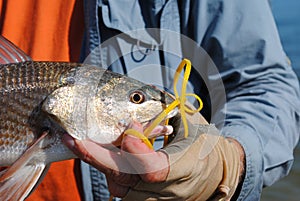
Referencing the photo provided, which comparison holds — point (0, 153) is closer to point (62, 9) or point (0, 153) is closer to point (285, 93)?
point (62, 9)

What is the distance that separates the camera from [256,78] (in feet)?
8.65

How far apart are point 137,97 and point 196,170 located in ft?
1.03

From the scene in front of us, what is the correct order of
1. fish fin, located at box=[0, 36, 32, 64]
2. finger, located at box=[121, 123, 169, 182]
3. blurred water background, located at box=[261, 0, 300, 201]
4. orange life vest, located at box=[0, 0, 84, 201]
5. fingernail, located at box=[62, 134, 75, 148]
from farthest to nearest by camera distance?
blurred water background, located at box=[261, 0, 300, 201], orange life vest, located at box=[0, 0, 84, 201], fish fin, located at box=[0, 36, 32, 64], fingernail, located at box=[62, 134, 75, 148], finger, located at box=[121, 123, 169, 182]

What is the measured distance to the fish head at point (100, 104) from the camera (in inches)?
81.6

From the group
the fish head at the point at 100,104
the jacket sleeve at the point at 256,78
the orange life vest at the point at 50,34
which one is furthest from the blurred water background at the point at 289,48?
the fish head at the point at 100,104

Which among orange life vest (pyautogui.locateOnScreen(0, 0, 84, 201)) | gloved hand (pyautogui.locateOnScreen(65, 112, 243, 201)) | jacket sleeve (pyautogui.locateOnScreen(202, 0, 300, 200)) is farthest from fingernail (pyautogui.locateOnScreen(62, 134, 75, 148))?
jacket sleeve (pyautogui.locateOnScreen(202, 0, 300, 200))

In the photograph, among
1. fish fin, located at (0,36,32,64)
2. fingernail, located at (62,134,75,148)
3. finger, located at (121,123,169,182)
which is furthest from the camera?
fish fin, located at (0,36,32,64)

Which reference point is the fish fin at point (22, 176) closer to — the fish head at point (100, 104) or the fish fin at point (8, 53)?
the fish head at point (100, 104)

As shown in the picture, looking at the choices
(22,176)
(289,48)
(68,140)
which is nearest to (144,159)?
(68,140)

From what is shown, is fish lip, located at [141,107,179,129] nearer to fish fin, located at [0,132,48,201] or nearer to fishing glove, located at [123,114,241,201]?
fishing glove, located at [123,114,241,201]

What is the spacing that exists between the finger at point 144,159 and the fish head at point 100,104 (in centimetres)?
9

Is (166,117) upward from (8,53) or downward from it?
downward

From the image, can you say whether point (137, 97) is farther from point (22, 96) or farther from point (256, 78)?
point (256, 78)

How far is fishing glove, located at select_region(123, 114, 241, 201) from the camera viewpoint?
2076 mm
